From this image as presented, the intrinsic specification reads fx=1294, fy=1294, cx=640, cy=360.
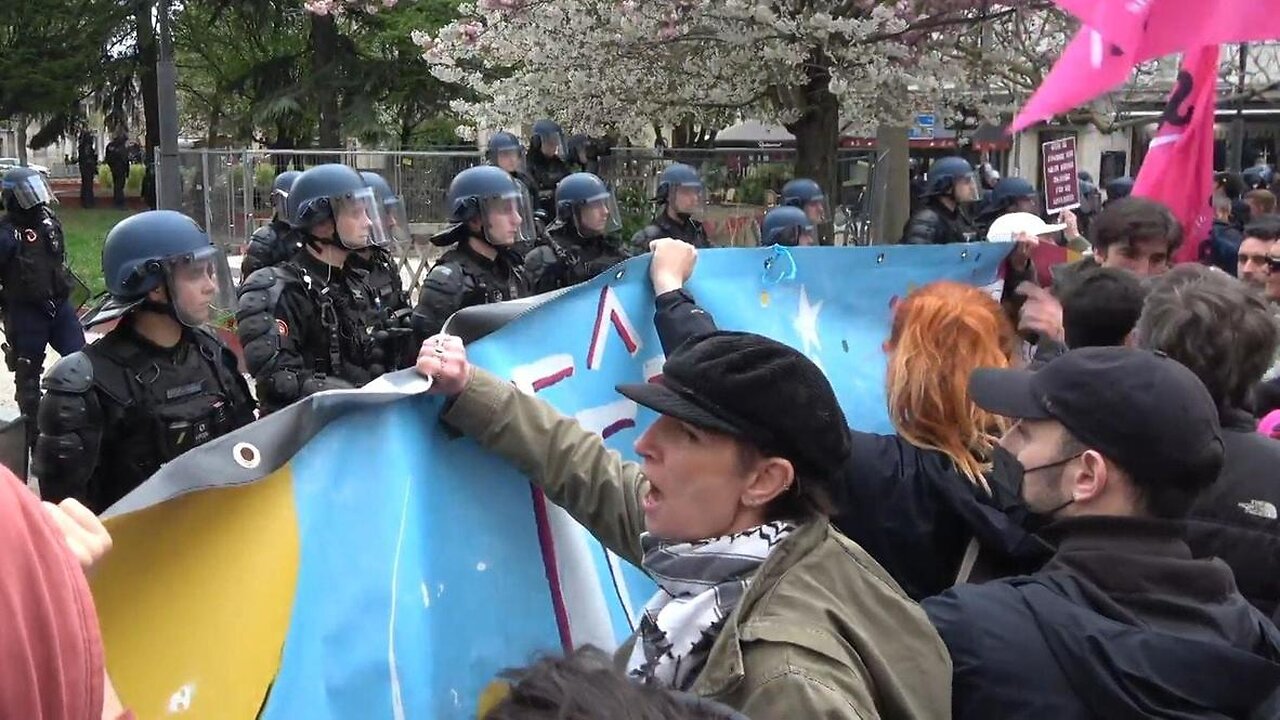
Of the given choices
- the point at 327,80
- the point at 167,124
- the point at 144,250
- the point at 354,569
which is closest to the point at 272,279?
the point at 144,250

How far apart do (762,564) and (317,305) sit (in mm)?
3750

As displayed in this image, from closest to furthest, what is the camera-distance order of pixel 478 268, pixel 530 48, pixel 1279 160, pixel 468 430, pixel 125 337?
pixel 468 430 → pixel 125 337 → pixel 478 268 → pixel 530 48 → pixel 1279 160

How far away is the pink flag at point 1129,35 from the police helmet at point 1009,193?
537 cm

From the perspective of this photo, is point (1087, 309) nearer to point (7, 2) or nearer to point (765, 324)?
point (765, 324)

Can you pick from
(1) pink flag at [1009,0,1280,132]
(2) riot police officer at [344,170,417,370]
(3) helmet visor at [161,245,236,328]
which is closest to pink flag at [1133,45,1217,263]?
(1) pink flag at [1009,0,1280,132]

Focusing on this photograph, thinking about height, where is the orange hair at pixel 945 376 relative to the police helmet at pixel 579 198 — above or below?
below

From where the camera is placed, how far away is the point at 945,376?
2.69m

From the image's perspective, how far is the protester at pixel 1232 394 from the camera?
8.23 ft

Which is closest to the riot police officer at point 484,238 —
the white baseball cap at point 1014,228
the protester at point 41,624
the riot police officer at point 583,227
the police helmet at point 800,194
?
the riot police officer at point 583,227

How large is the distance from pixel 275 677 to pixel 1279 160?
31422mm

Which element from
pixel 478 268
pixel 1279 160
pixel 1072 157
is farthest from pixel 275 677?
pixel 1279 160

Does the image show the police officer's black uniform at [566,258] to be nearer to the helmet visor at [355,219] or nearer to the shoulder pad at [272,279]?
the helmet visor at [355,219]

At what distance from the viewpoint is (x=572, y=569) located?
2.73m

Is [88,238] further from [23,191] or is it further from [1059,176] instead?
[1059,176]
